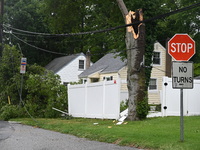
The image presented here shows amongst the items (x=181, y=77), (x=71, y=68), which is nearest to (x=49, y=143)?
(x=181, y=77)

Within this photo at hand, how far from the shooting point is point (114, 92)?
606 inches

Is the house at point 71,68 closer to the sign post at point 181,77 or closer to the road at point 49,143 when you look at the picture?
the road at point 49,143

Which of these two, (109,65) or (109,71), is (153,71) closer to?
→ (109,65)

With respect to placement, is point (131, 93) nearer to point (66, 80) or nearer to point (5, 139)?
point (5, 139)

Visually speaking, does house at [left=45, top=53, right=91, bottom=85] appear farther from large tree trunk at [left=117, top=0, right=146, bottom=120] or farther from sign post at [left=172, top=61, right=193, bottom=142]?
sign post at [left=172, top=61, right=193, bottom=142]

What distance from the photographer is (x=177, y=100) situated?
53.0 feet

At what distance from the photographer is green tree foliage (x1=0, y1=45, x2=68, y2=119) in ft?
63.5

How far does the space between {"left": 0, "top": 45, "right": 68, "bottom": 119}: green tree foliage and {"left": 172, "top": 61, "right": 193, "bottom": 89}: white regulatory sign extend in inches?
448

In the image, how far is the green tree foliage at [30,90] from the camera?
1936 cm

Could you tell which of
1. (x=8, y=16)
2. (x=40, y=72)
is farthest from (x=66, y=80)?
(x=40, y=72)

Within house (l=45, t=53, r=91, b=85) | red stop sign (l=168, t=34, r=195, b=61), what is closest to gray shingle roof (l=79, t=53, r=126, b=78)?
house (l=45, t=53, r=91, b=85)

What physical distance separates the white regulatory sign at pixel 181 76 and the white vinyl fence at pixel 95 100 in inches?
255

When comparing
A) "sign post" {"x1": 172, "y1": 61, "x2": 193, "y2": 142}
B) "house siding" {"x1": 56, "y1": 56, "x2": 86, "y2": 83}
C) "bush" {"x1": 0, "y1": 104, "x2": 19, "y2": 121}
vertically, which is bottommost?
"bush" {"x1": 0, "y1": 104, "x2": 19, "y2": 121}

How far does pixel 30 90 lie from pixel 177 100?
28.9 ft
